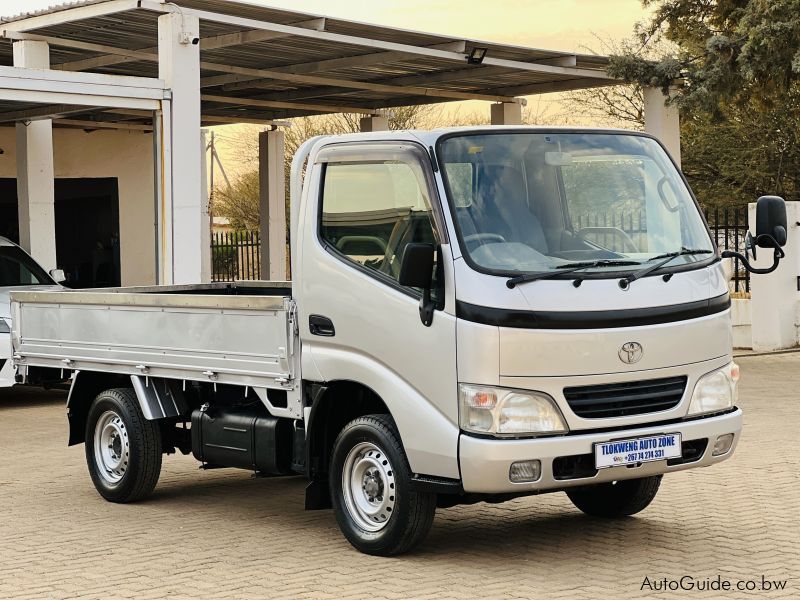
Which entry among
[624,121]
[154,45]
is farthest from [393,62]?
[624,121]

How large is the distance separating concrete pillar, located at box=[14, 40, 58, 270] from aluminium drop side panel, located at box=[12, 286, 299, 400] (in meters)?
11.2

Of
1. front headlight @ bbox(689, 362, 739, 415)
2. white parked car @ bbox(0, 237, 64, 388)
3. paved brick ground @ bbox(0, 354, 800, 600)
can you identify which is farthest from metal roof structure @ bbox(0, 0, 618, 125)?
front headlight @ bbox(689, 362, 739, 415)

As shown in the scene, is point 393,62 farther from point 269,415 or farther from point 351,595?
point 351,595

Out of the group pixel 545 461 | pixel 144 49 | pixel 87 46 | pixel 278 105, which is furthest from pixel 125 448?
pixel 278 105

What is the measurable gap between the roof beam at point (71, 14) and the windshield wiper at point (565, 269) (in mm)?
10366

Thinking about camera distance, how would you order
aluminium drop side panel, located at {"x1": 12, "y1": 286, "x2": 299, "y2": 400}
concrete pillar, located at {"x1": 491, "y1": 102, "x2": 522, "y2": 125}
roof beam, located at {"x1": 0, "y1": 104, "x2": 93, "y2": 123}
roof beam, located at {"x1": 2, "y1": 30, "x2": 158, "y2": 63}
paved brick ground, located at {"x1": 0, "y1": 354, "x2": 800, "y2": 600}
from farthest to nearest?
concrete pillar, located at {"x1": 491, "y1": 102, "x2": 522, "y2": 125} → roof beam, located at {"x1": 0, "y1": 104, "x2": 93, "y2": 123} → roof beam, located at {"x1": 2, "y1": 30, "x2": 158, "y2": 63} → aluminium drop side panel, located at {"x1": 12, "y1": 286, "x2": 299, "y2": 400} → paved brick ground, located at {"x1": 0, "y1": 354, "x2": 800, "y2": 600}

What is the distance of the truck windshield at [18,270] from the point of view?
16.6m

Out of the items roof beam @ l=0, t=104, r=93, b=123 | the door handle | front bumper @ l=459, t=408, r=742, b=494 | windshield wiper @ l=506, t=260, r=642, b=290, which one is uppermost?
roof beam @ l=0, t=104, r=93, b=123

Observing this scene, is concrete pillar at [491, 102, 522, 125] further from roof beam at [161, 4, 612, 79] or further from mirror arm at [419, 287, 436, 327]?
mirror arm at [419, 287, 436, 327]

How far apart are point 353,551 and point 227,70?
15116 mm

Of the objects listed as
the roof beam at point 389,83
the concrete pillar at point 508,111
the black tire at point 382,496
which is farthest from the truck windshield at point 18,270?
the concrete pillar at point 508,111

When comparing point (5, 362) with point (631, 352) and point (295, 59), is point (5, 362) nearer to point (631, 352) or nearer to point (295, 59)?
point (295, 59)

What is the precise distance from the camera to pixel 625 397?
704 centimetres

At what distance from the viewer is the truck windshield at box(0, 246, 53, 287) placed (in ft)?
54.3
